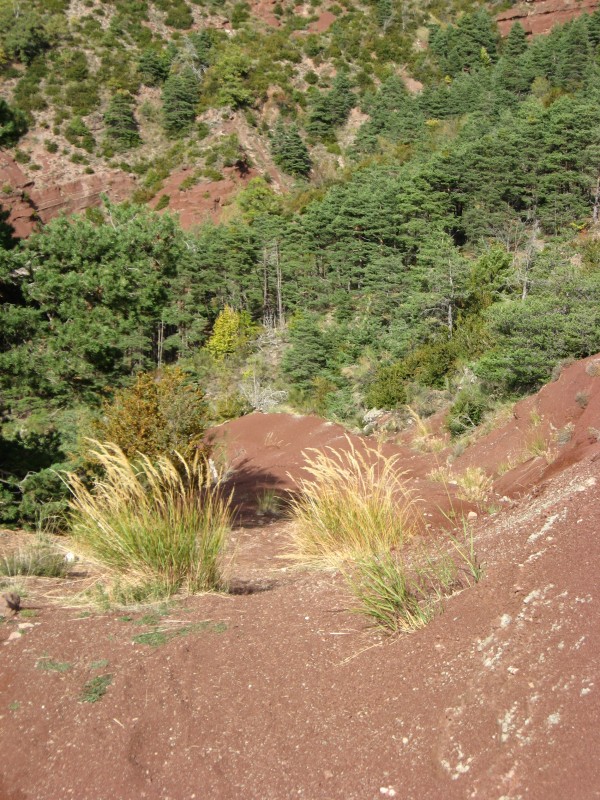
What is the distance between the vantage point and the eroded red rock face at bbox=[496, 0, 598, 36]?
7162 centimetres

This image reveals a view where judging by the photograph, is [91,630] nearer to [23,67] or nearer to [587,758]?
[587,758]

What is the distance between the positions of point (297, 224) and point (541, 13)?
47.0 metres

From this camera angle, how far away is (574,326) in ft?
51.5

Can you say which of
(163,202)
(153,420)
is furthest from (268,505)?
(163,202)

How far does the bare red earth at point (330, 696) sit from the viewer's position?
2652 mm

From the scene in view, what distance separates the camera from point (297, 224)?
44688 millimetres

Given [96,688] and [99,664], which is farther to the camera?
[99,664]

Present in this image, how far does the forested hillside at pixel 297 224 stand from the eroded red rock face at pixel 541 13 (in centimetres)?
284

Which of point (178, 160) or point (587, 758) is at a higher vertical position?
point (178, 160)

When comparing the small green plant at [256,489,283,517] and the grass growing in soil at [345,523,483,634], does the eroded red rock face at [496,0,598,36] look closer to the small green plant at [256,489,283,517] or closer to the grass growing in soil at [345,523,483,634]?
the small green plant at [256,489,283,517]

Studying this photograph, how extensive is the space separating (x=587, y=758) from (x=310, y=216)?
41.9 metres

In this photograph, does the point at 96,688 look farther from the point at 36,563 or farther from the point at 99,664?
the point at 36,563

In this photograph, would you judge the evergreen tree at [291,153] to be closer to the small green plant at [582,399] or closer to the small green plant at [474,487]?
the small green plant at [582,399]

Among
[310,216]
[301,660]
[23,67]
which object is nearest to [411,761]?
[301,660]
